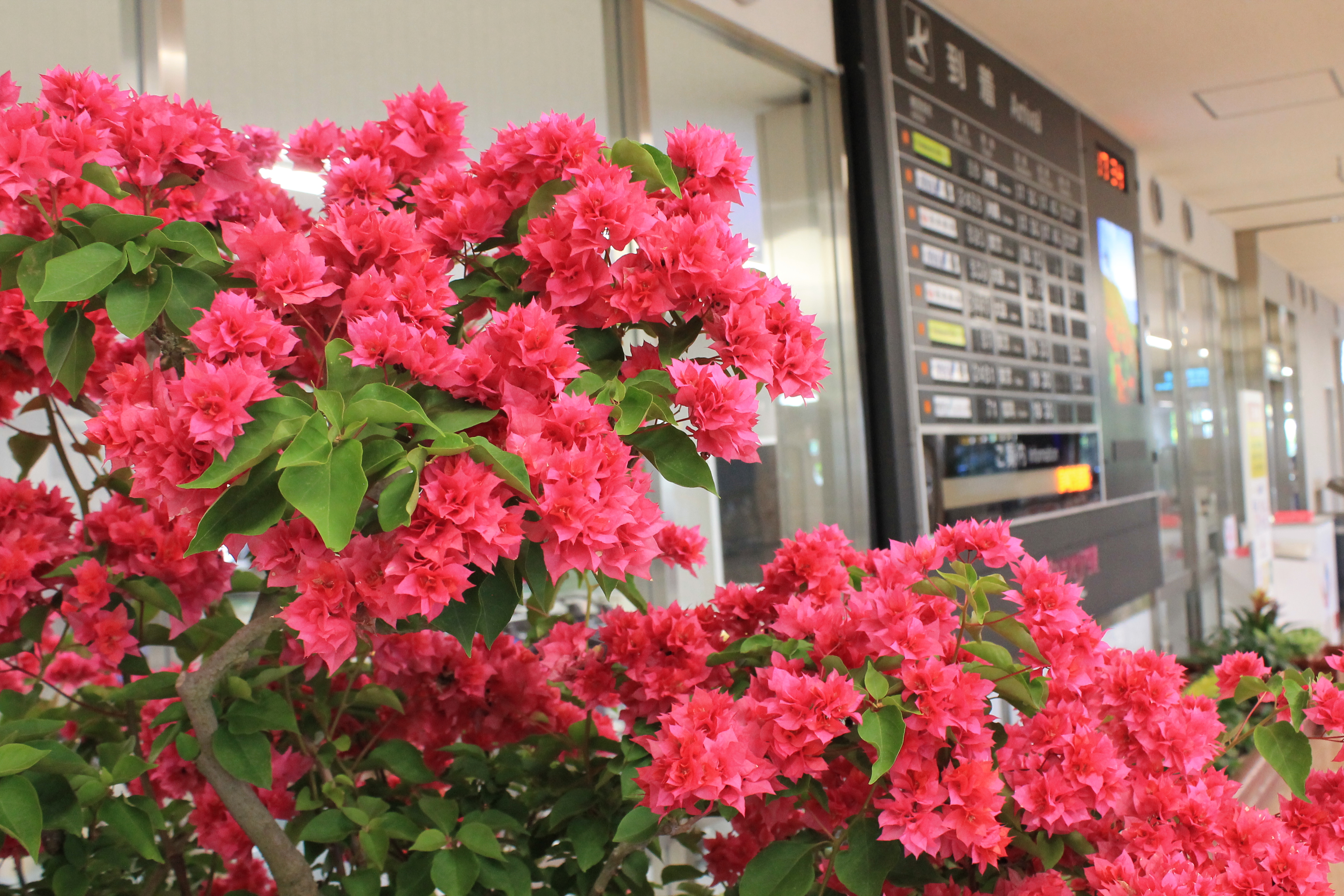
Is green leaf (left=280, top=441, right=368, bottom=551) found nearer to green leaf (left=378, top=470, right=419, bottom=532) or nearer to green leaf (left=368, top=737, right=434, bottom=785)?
green leaf (left=378, top=470, right=419, bottom=532)

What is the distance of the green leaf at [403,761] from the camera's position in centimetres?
108

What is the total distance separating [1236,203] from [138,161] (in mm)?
6908

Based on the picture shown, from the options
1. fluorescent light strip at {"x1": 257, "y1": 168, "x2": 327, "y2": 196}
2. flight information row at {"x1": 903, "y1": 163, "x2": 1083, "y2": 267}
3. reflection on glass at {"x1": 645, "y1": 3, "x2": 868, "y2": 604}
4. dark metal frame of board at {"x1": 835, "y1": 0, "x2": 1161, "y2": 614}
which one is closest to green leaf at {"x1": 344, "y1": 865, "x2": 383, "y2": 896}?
fluorescent light strip at {"x1": 257, "y1": 168, "x2": 327, "y2": 196}

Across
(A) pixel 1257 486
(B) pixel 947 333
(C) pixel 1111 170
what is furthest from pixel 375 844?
(A) pixel 1257 486

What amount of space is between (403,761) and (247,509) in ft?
1.76

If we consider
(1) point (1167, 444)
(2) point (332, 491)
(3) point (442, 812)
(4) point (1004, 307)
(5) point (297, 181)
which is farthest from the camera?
(1) point (1167, 444)

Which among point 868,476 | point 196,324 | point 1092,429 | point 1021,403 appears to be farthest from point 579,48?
point 1092,429

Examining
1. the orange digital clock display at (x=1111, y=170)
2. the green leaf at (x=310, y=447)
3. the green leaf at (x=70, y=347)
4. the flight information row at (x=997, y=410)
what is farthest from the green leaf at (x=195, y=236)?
the orange digital clock display at (x=1111, y=170)

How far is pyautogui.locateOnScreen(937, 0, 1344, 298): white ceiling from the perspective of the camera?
A: 3607mm

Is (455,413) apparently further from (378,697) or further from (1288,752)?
(1288,752)

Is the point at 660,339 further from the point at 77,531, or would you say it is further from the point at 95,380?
the point at 77,531

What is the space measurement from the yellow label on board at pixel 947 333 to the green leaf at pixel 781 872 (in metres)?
2.54

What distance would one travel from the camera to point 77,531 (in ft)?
4.03

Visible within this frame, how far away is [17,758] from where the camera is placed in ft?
2.66
